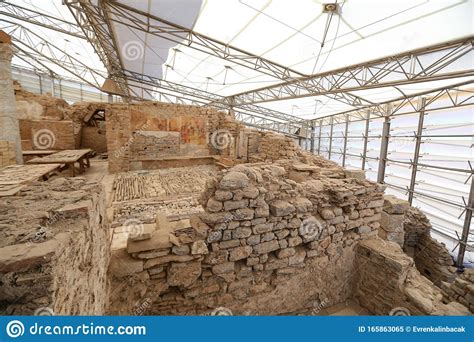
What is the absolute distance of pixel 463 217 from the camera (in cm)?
931

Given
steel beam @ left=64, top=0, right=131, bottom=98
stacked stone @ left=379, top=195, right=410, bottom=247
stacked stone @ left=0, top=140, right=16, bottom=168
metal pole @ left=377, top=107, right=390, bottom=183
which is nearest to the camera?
stacked stone @ left=0, top=140, right=16, bottom=168

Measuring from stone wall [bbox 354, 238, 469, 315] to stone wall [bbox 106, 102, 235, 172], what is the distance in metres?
8.30

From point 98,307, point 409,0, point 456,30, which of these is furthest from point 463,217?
point 98,307

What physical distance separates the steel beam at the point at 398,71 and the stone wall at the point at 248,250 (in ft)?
17.9

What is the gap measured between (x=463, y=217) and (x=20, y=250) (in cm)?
1400

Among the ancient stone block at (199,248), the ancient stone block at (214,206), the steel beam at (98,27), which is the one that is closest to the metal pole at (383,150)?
the ancient stone block at (214,206)

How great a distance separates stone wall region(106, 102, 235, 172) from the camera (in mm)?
8695

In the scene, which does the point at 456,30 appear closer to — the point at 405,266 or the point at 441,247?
the point at 405,266

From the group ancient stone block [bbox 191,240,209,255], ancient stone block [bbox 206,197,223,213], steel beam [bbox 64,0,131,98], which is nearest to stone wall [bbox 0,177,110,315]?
ancient stone block [bbox 191,240,209,255]

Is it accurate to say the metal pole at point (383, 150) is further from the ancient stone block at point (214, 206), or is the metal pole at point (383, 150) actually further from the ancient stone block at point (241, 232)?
the ancient stone block at point (214, 206)

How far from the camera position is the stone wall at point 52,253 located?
127 cm

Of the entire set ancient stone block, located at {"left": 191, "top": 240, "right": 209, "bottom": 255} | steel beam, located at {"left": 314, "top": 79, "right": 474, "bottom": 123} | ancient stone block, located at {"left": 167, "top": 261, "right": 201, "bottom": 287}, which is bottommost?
ancient stone block, located at {"left": 167, "top": 261, "right": 201, "bottom": 287}

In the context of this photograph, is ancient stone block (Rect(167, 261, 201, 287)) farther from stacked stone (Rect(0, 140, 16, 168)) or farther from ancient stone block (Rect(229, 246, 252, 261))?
stacked stone (Rect(0, 140, 16, 168))

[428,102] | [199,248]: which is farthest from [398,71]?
[199,248]
